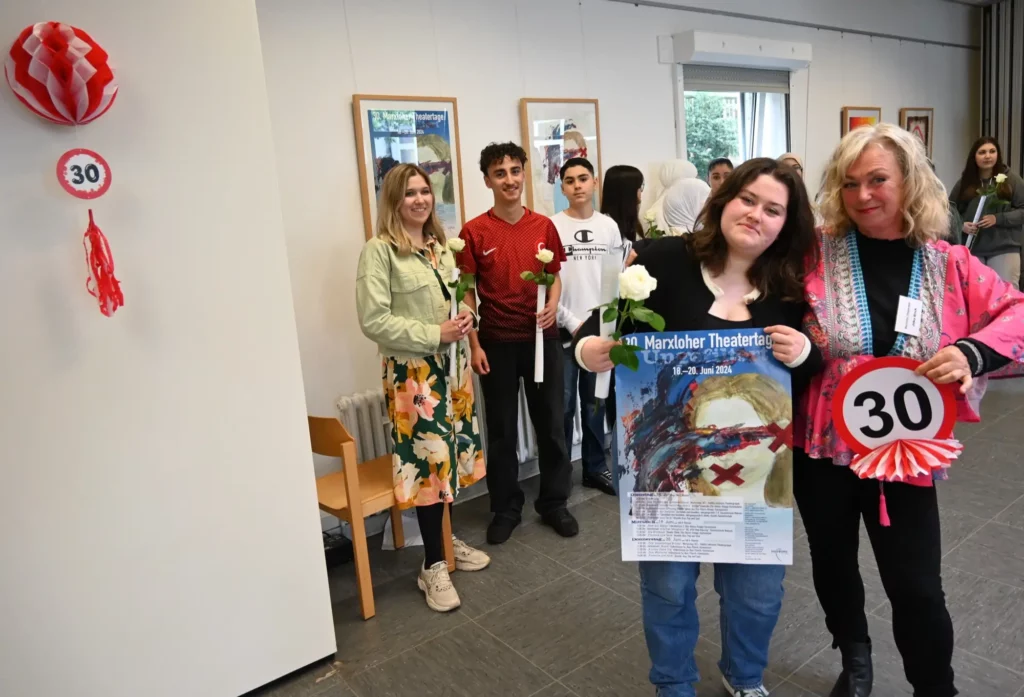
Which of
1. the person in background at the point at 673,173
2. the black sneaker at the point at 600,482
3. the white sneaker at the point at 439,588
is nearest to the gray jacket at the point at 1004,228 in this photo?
the person in background at the point at 673,173

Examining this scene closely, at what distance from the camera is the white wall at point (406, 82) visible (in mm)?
2867

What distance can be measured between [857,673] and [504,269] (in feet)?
5.98

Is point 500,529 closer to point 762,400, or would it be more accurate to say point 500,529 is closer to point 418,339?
point 418,339

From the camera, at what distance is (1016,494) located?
304 centimetres

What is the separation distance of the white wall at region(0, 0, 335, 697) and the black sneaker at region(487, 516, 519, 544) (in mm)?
1035

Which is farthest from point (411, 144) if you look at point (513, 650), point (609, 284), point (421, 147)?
point (513, 650)

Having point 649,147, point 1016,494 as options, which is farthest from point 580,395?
point 1016,494

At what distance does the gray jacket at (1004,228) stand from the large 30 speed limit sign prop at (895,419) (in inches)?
158

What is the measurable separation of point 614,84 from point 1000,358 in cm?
306

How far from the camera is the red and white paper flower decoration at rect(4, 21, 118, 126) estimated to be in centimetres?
158

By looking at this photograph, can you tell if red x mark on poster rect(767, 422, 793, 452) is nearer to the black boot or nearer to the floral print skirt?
the black boot

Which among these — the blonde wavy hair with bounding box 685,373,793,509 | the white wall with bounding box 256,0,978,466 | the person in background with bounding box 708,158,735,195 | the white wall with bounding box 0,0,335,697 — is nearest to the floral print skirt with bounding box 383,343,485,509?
the white wall with bounding box 0,0,335,697

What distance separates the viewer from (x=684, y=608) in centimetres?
166

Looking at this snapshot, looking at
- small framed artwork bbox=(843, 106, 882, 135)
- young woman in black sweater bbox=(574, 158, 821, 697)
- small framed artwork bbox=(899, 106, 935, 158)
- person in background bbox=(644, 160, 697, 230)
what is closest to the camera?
young woman in black sweater bbox=(574, 158, 821, 697)
